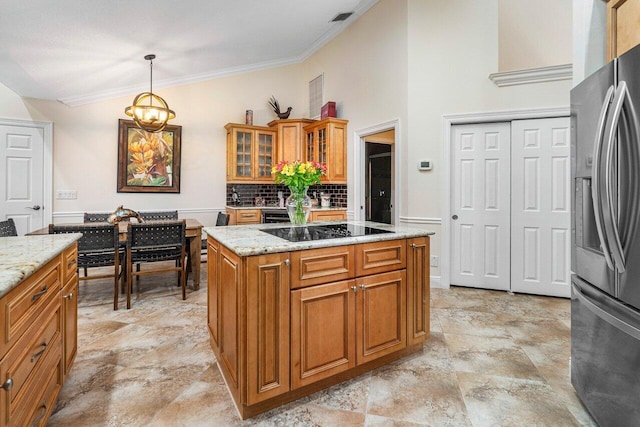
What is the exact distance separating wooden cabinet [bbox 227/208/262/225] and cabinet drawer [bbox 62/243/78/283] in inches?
128

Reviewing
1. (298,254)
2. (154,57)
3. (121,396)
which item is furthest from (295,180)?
(154,57)

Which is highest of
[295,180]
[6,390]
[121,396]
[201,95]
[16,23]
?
[201,95]

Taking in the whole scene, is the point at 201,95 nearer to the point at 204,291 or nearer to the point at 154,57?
the point at 154,57

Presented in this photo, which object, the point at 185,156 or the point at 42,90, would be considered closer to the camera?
the point at 42,90

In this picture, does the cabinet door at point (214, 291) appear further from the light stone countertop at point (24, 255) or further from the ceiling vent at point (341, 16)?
the ceiling vent at point (341, 16)

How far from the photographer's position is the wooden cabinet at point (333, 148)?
506 cm

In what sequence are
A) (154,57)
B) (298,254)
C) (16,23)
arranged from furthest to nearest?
(154,57)
(16,23)
(298,254)

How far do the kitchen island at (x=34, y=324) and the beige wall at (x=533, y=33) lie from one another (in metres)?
4.54

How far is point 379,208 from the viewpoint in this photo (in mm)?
5402

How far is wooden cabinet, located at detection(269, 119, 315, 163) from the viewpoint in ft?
18.5

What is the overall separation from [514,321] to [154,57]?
4.99m

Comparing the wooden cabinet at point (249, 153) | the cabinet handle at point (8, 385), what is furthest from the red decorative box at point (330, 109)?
the cabinet handle at point (8, 385)

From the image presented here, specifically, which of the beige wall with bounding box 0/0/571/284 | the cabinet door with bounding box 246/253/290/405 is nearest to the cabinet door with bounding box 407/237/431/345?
the cabinet door with bounding box 246/253/290/405

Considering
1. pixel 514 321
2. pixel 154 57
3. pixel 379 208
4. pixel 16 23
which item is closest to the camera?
pixel 16 23
